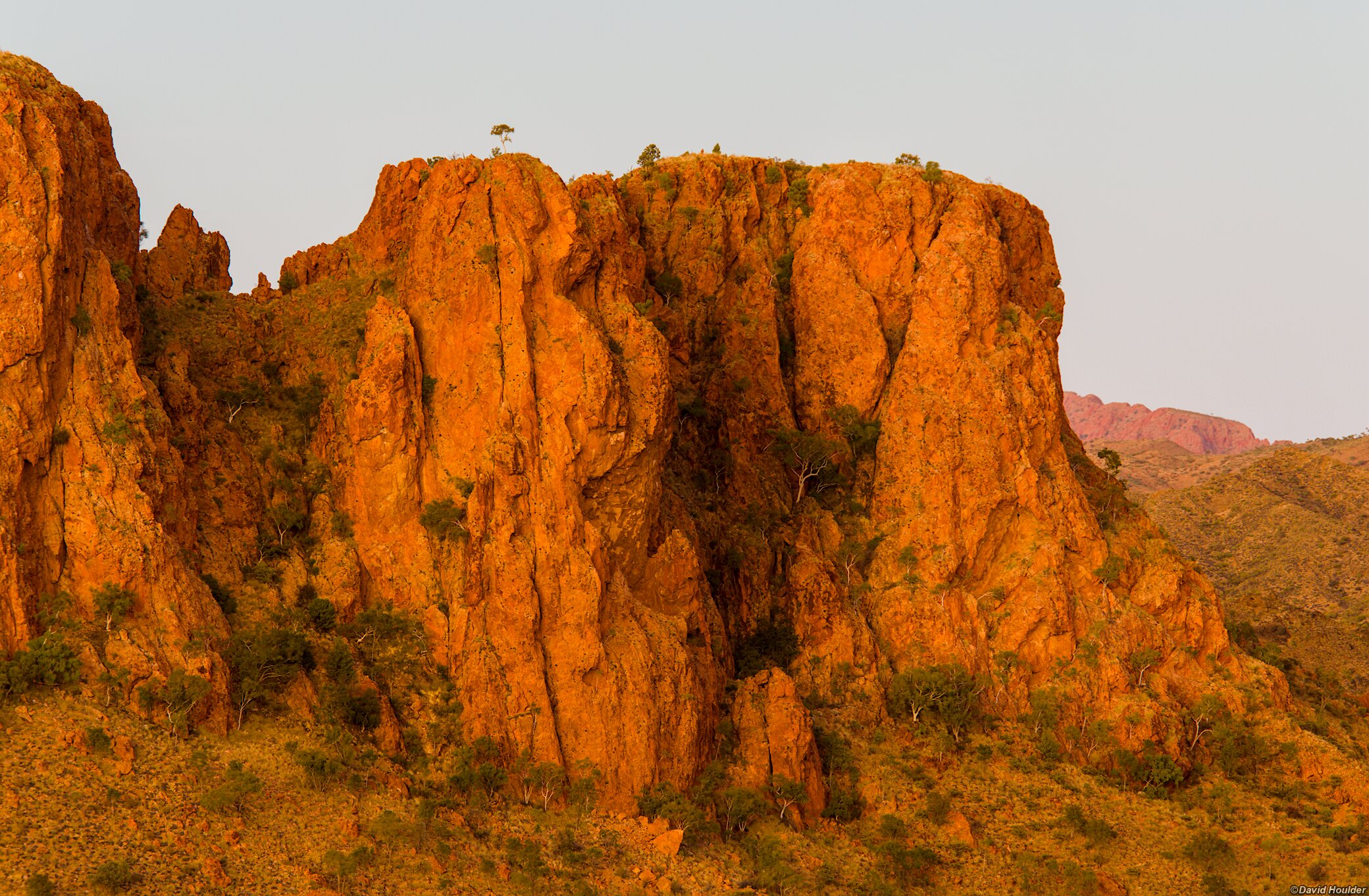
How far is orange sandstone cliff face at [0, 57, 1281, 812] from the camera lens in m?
52.2

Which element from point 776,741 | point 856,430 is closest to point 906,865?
point 776,741

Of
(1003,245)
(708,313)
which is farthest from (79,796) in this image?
(1003,245)

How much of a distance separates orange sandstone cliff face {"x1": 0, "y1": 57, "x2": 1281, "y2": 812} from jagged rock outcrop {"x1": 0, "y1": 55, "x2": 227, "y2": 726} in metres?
0.13

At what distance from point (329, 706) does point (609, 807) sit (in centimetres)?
1236

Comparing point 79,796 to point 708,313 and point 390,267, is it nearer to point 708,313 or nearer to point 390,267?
point 390,267

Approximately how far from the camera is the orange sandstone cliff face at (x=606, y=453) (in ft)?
171

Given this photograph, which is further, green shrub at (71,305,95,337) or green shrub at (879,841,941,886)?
green shrub at (879,841,941,886)

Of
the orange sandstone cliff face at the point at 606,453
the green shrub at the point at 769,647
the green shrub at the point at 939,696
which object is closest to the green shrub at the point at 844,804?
the orange sandstone cliff face at the point at 606,453

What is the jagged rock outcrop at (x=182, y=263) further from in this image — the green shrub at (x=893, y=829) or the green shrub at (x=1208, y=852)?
the green shrub at (x=1208, y=852)

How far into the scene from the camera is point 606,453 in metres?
58.9

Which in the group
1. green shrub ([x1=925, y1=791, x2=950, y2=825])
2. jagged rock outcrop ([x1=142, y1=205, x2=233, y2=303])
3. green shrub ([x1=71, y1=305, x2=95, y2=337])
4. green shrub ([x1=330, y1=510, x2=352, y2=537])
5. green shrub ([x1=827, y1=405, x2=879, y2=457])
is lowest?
green shrub ([x1=925, y1=791, x2=950, y2=825])

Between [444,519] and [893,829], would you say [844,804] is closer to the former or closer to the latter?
[893,829]

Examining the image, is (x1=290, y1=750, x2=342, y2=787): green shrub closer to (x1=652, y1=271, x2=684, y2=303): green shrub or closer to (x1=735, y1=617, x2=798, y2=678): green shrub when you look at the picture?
(x1=735, y1=617, x2=798, y2=678): green shrub

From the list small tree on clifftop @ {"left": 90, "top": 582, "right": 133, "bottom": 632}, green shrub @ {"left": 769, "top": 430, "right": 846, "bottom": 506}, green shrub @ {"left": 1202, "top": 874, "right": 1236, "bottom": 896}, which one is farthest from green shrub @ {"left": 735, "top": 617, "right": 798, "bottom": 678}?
small tree on clifftop @ {"left": 90, "top": 582, "right": 133, "bottom": 632}
